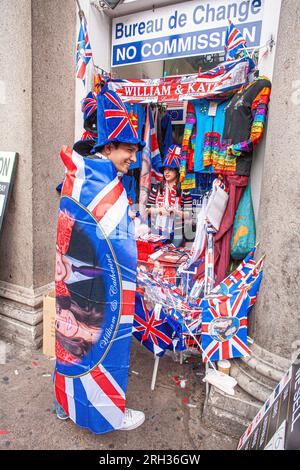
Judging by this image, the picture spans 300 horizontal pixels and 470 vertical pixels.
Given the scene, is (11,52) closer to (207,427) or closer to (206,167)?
(206,167)

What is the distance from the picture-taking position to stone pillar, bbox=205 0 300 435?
1880 millimetres

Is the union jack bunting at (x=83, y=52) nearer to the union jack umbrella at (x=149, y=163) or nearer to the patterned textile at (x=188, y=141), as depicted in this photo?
the union jack umbrella at (x=149, y=163)

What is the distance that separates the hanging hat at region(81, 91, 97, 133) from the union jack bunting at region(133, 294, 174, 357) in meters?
1.73

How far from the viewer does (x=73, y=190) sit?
1.77 m

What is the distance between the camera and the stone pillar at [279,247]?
6.17 ft

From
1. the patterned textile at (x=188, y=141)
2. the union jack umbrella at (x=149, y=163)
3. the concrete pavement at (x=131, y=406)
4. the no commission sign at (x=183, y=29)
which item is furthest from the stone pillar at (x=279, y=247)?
the union jack umbrella at (x=149, y=163)

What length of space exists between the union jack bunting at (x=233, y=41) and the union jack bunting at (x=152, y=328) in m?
2.29

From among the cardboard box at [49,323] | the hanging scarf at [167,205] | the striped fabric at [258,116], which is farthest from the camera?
the hanging scarf at [167,205]

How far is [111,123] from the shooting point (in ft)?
6.22

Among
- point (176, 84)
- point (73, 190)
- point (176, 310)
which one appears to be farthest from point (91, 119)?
point (176, 310)

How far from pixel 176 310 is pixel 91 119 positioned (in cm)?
196

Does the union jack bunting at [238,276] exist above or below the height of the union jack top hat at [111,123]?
below

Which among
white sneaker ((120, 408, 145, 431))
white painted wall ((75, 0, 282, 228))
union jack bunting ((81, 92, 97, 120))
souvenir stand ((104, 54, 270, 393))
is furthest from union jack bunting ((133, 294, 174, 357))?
union jack bunting ((81, 92, 97, 120))

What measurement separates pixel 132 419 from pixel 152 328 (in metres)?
0.64
